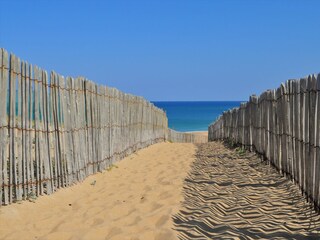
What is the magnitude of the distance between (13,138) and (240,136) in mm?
8698

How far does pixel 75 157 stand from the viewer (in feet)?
22.8

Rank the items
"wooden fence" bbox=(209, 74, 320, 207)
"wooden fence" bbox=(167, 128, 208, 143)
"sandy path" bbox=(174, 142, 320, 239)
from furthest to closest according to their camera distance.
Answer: "wooden fence" bbox=(167, 128, 208, 143) → "wooden fence" bbox=(209, 74, 320, 207) → "sandy path" bbox=(174, 142, 320, 239)

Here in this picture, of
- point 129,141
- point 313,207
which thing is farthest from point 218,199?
point 129,141

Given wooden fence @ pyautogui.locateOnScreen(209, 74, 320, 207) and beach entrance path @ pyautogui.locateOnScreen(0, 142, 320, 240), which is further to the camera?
wooden fence @ pyautogui.locateOnScreen(209, 74, 320, 207)

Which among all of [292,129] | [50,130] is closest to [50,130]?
[50,130]

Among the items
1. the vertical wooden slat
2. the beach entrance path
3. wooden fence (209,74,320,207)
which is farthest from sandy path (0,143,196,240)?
wooden fence (209,74,320,207)

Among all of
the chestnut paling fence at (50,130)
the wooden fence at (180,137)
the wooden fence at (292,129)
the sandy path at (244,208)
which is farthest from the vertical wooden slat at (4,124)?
the wooden fence at (180,137)

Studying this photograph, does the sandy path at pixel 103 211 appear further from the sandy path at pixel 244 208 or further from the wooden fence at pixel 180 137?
the wooden fence at pixel 180 137

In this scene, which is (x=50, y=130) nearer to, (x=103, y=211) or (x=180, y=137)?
(x=103, y=211)

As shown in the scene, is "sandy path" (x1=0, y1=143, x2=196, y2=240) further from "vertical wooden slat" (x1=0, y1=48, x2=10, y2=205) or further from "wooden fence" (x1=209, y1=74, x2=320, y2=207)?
"wooden fence" (x1=209, y1=74, x2=320, y2=207)

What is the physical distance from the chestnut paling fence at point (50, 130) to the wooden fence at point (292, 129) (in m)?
3.08

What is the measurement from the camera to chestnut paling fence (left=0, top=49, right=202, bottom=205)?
17.0ft

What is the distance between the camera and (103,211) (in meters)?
5.33

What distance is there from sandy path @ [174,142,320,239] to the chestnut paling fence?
5.81 ft
